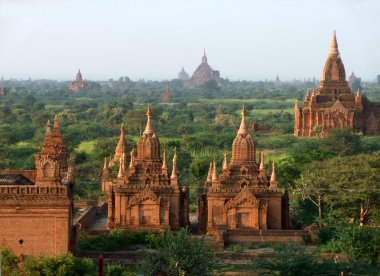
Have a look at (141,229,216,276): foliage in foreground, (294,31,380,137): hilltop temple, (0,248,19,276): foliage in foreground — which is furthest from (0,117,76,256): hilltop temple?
(294,31,380,137): hilltop temple

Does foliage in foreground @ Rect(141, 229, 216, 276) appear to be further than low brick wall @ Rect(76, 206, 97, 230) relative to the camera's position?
No

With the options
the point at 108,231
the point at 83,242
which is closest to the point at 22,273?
the point at 83,242

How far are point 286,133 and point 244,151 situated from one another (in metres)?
56.1

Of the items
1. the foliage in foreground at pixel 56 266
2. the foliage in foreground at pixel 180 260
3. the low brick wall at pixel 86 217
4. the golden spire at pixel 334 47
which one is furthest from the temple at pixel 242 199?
the golden spire at pixel 334 47

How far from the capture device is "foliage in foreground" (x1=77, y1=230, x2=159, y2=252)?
112ft

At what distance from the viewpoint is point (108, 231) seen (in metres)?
36.8

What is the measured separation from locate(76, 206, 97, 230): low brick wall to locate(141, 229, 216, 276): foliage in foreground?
29.6 ft

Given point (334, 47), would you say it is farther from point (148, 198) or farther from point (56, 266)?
point (56, 266)

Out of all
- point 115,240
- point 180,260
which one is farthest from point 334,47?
point 180,260

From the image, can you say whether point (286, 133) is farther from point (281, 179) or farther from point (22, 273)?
point (22, 273)

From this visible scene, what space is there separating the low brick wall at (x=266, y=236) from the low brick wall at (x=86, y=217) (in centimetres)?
654

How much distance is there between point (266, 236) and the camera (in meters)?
36.3

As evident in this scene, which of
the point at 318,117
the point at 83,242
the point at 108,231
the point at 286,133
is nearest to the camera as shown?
the point at 83,242

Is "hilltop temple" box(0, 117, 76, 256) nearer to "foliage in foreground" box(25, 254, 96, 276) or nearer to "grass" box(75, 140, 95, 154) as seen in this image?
"foliage in foreground" box(25, 254, 96, 276)
